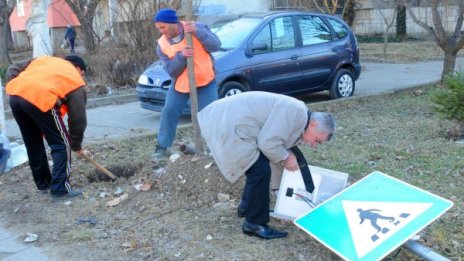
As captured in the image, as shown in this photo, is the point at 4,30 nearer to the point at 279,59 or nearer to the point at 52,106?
the point at 279,59

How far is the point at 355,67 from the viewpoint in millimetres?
10992

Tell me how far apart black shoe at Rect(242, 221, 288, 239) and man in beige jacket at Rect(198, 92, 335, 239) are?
1.1 inches

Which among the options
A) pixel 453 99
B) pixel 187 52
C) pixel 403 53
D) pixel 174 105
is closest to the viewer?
pixel 187 52

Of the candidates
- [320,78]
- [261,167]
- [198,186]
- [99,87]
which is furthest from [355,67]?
[261,167]

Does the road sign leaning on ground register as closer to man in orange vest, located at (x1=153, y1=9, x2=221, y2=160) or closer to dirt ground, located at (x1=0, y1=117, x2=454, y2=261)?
dirt ground, located at (x1=0, y1=117, x2=454, y2=261)

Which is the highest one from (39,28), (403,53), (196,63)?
(39,28)

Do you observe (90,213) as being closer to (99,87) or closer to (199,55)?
(199,55)

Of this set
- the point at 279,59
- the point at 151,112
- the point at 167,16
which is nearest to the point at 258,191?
the point at 167,16

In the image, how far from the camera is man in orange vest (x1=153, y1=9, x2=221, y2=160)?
5613 millimetres

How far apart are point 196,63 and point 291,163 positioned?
6.99 feet

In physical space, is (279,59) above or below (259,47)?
below

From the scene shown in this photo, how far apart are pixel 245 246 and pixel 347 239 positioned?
0.75m

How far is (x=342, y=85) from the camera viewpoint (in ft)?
35.3

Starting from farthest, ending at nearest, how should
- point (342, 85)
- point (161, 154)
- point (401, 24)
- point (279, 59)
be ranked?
point (401, 24) → point (342, 85) → point (279, 59) → point (161, 154)
